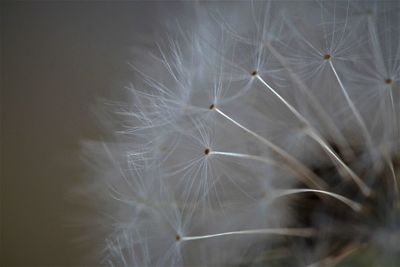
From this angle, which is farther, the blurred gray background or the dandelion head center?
the blurred gray background

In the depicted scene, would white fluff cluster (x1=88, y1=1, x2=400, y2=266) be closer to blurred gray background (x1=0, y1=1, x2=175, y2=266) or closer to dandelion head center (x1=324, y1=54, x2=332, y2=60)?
dandelion head center (x1=324, y1=54, x2=332, y2=60)

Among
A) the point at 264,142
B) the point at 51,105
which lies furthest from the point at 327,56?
the point at 51,105

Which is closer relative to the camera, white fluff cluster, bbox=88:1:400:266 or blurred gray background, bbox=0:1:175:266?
white fluff cluster, bbox=88:1:400:266

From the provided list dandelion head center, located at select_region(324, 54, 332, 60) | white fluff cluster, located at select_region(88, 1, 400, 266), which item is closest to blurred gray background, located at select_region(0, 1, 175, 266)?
white fluff cluster, located at select_region(88, 1, 400, 266)

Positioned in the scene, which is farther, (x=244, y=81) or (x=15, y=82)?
(x=15, y=82)

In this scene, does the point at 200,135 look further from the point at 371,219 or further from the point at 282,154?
the point at 371,219

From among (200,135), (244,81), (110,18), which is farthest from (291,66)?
(110,18)

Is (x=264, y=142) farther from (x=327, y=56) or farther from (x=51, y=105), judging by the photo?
(x=51, y=105)
